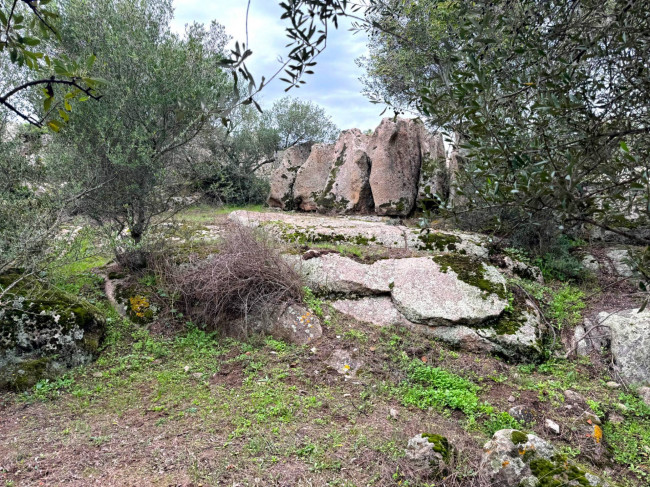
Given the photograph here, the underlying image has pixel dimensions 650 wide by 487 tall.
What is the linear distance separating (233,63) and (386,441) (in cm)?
364

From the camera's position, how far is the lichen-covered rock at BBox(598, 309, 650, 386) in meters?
5.16

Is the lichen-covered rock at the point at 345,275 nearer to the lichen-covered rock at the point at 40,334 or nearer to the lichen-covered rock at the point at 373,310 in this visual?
the lichen-covered rock at the point at 373,310

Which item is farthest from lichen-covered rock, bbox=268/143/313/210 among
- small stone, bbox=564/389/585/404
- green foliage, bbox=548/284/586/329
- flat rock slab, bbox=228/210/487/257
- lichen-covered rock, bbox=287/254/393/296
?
small stone, bbox=564/389/585/404

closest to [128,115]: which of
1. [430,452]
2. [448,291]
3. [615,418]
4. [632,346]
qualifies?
[448,291]

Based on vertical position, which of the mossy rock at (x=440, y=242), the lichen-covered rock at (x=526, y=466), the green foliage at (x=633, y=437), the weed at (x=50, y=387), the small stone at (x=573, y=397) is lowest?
the weed at (x=50, y=387)

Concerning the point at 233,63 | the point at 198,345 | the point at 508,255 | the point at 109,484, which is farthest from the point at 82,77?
the point at 508,255

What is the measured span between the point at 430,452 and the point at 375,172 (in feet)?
34.1

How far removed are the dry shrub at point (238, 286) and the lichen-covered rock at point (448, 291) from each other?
175 cm

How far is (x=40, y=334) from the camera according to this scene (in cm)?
541

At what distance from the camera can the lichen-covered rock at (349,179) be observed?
43.5 ft

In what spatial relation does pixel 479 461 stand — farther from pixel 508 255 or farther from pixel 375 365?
pixel 508 255

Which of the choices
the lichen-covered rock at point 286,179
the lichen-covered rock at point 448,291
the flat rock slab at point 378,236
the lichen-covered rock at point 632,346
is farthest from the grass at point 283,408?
the lichen-covered rock at point 286,179

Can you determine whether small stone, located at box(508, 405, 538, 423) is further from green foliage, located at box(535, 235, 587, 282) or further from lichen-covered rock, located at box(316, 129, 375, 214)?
lichen-covered rock, located at box(316, 129, 375, 214)

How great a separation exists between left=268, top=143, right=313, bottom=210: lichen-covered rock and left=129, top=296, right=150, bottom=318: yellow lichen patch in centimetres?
916
